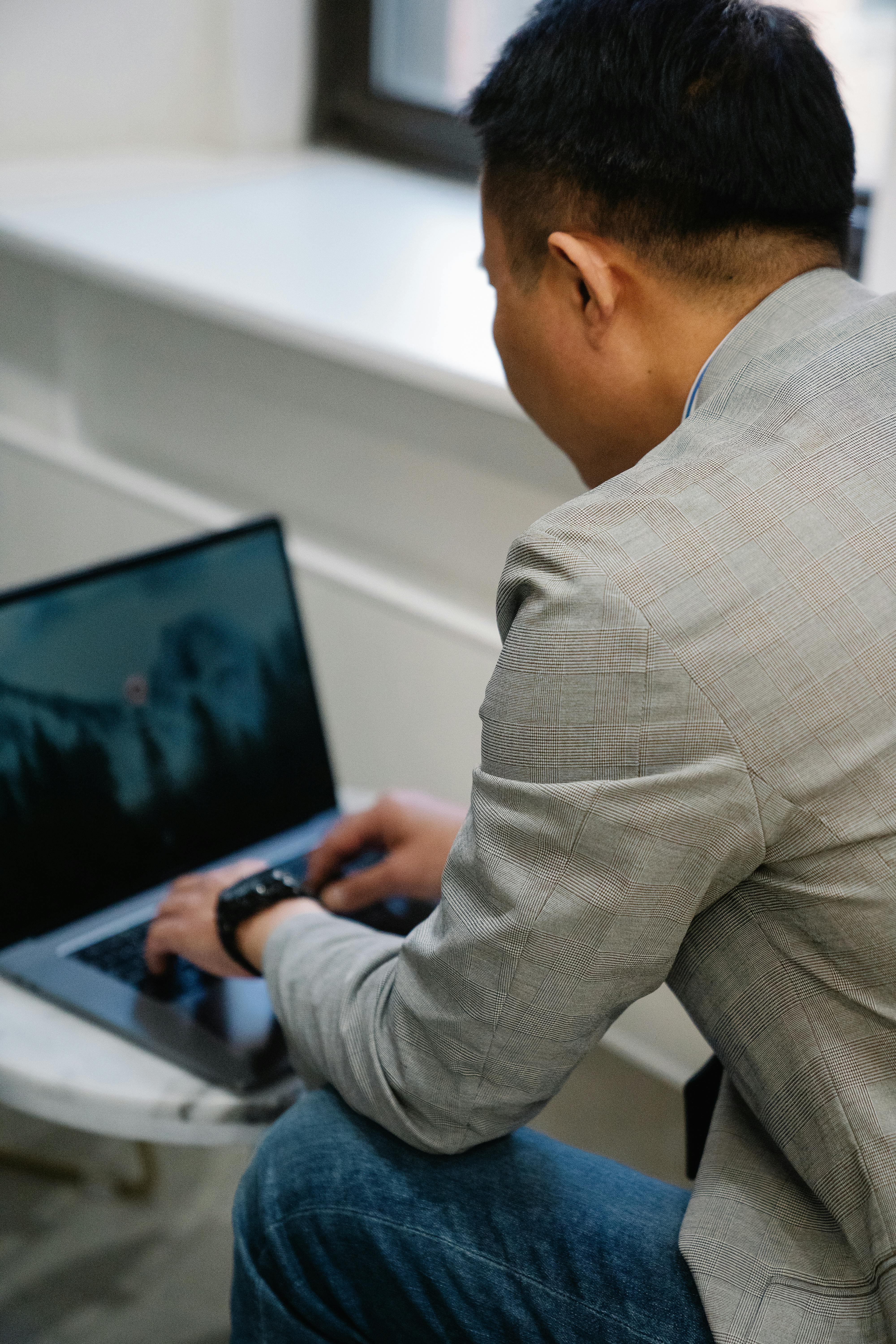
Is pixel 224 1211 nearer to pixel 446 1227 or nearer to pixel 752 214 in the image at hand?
pixel 446 1227

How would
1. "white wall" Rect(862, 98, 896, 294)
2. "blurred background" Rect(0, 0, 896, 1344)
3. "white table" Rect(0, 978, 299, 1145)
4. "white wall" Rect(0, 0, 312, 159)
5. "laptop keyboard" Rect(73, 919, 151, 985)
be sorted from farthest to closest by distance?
"white wall" Rect(0, 0, 312, 159) < "blurred background" Rect(0, 0, 896, 1344) < "white wall" Rect(862, 98, 896, 294) < "laptop keyboard" Rect(73, 919, 151, 985) < "white table" Rect(0, 978, 299, 1145)

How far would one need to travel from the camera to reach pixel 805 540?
0.61 m

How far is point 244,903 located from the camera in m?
0.91

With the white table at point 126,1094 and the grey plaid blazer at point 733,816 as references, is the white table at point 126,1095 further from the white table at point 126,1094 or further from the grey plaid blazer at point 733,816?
the grey plaid blazer at point 733,816

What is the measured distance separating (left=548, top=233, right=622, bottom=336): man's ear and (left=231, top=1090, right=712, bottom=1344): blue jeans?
Answer: 0.48 m

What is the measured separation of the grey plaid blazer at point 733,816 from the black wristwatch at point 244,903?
20 centimetres

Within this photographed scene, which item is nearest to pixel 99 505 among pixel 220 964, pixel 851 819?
pixel 220 964

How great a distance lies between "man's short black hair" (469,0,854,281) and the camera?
683mm

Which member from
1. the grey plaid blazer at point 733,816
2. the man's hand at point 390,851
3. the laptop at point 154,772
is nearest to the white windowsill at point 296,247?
the laptop at point 154,772

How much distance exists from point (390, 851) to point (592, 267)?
51cm

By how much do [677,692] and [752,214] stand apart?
0.88 ft

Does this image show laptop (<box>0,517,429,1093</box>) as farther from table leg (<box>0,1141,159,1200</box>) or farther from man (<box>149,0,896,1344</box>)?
table leg (<box>0,1141,159,1200</box>)

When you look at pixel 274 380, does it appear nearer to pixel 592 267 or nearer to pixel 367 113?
pixel 367 113

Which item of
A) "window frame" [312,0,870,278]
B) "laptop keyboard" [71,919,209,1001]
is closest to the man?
"laptop keyboard" [71,919,209,1001]
